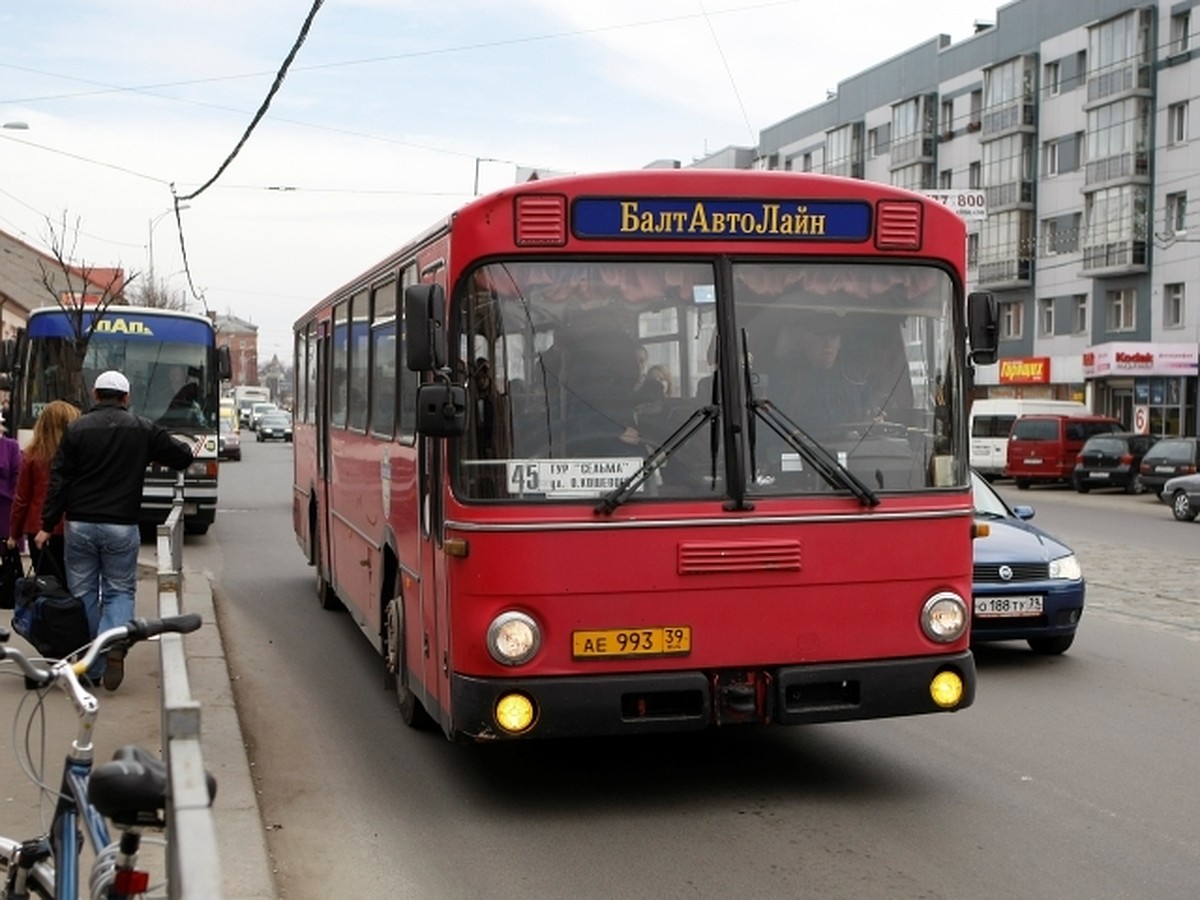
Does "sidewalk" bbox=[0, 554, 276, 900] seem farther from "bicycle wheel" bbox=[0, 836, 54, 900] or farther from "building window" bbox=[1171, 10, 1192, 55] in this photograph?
"building window" bbox=[1171, 10, 1192, 55]

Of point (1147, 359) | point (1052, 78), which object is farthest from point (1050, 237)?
point (1147, 359)

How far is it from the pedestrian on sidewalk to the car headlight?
6761 millimetres

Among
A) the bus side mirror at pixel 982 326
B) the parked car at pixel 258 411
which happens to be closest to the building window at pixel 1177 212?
the parked car at pixel 258 411

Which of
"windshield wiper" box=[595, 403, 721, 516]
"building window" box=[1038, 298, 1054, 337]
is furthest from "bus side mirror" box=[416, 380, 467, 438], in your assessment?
"building window" box=[1038, 298, 1054, 337]

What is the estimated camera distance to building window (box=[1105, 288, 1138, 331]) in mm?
54469

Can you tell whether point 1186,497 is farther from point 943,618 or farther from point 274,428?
point 274,428

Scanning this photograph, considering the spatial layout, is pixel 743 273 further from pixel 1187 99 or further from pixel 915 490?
pixel 1187 99

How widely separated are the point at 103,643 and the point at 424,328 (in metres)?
2.84

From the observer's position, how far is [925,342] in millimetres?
7270

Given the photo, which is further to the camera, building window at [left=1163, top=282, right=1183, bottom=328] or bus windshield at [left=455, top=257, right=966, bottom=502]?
building window at [left=1163, top=282, right=1183, bottom=328]

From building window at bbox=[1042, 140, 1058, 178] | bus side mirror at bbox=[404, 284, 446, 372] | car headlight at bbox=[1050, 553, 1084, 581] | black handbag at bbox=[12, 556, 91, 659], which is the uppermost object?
building window at bbox=[1042, 140, 1058, 178]

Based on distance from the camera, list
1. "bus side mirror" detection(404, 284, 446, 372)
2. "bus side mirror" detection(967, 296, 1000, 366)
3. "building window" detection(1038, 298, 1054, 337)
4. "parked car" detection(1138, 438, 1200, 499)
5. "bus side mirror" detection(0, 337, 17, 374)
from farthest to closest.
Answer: "building window" detection(1038, 298, 1054, 337) → "parked car" detection(1138, 438, 1200, 499) → "bus side mirror" detection(0, 337, 17, 374) → "bus side mirror" detection(967, 296, 1000, 366) → "bus side mirror" detection(404, 284, 446, 372)

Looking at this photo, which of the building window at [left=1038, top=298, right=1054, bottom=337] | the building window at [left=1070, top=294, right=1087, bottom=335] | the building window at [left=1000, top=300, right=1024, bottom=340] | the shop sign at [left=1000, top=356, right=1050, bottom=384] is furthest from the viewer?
the building window at [left=1000, top=300, right=1024, bottom=340]

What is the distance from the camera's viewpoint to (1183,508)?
104 ft
